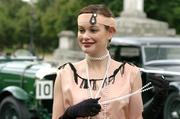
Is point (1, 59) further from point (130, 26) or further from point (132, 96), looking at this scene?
point (130, 26)

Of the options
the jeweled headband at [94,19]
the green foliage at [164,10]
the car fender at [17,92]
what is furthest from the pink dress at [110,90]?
the green foliage at [164,10]

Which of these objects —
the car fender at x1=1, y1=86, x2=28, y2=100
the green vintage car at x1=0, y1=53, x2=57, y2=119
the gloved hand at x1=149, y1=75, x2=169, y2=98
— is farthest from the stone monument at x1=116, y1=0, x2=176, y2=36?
the gloved hand at x1=149, y1=75, x2=169, y2=98

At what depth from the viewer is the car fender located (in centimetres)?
938

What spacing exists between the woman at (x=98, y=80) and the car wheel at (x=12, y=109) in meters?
6.04

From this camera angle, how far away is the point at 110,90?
310 centimetres

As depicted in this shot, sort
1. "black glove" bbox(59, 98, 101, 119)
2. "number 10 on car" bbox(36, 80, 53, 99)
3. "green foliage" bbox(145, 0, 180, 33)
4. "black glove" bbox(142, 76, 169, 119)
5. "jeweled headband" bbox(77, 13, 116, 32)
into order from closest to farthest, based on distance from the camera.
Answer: "black glove" bbox(59, 98, 101, 119)
"jeweled headband" bbox(77, 13, 116, 32)
"black glove" bbox(142, 76, 169, 119)
"number 10 on car" bbox(36, 80, 53, 99)
"green foliage" bbox(145, 0, 180, 33)

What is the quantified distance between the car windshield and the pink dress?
252 inches

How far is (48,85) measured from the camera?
339 inches

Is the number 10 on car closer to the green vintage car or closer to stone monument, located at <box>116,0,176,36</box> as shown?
the green vintage car

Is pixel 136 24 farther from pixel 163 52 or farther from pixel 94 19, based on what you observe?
pixel 94 19

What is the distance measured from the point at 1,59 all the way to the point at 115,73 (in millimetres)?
8083

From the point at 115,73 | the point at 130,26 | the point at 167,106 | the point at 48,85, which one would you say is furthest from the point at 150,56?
the point at 130,26

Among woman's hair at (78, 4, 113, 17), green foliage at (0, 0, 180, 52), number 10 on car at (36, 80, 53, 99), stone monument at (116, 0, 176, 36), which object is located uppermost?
woman's hair at (78, 4, 113, 17)

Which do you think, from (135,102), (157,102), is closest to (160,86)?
(157,102)
